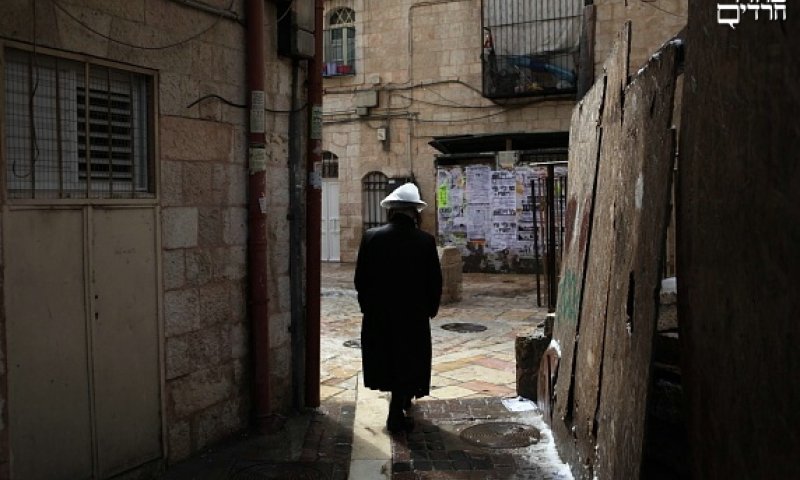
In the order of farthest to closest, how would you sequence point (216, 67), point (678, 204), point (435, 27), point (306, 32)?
point (435, 27) < point (306, 32) < point (216, 67) < point (678, 204)

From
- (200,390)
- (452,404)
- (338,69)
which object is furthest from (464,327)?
(338,69)

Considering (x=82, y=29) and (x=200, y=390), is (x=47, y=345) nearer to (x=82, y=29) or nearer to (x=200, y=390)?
(x=200, y=390)

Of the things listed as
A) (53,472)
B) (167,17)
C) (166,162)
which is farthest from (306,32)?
(53,472)

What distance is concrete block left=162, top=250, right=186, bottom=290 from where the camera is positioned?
4.30 metres

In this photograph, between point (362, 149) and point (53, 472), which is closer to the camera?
point (53, 472)

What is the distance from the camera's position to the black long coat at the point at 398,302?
498 cm

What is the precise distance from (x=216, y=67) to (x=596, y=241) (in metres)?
2.83

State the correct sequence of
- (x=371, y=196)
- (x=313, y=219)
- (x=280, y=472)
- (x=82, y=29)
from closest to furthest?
(x=82, y=29) < (x=280, y=472) < (x=313, y=219) < (x=371, y=196)

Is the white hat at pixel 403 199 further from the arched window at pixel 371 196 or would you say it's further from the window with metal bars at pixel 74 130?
the arched window at pixel 371 196

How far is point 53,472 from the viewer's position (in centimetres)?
358

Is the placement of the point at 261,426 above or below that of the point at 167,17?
below

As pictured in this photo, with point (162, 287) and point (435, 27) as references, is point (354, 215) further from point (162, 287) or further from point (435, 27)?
point (162, 287)

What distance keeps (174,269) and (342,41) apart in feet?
48.0

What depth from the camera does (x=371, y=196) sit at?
17625 millimetres
